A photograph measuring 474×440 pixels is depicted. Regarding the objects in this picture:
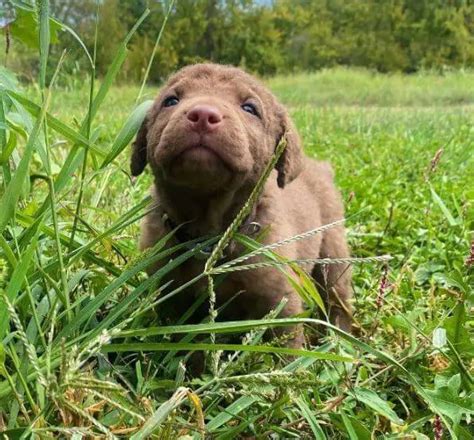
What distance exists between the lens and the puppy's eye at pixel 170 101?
7.87 feet

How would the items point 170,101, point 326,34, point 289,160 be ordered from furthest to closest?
point 326,34 < point 289,160 < point 170,101

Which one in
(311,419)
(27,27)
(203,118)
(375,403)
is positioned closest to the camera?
(311,419)

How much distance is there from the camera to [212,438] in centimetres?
167

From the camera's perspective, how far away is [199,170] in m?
2.11

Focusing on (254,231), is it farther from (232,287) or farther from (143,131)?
(143,131)

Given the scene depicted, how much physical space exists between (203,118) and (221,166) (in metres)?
0.15

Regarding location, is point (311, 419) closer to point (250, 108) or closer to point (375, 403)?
point (375, 403)


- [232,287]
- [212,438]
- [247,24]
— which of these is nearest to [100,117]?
[232,287]

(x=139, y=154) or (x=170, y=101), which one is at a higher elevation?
(x=170, y=101)

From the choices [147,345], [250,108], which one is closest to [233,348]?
[147,345]

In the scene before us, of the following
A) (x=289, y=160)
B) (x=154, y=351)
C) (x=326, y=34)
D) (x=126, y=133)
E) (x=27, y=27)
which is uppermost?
(x=27, y=27)

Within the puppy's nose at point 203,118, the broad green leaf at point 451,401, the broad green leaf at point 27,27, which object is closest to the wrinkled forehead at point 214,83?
the puppy's nose at point 203,118

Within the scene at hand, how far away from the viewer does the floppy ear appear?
2547mm

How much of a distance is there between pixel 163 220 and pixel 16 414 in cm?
107
